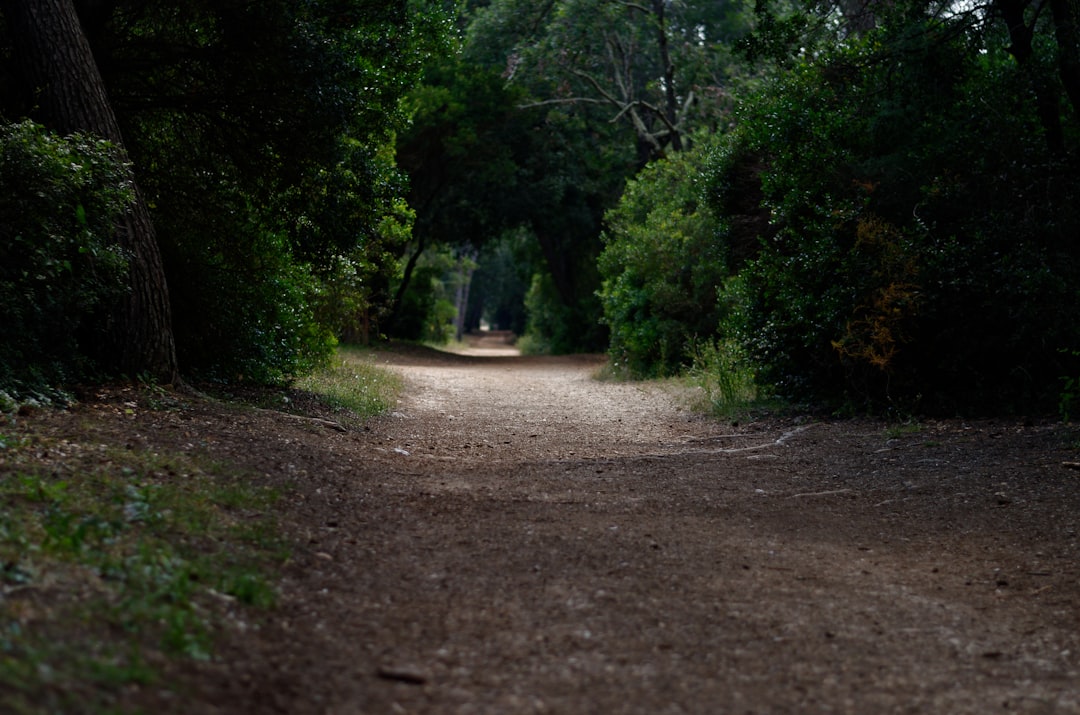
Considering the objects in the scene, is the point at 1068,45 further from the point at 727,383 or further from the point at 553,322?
the point at 553,322

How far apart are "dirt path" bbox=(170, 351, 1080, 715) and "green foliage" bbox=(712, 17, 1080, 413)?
1.27 m

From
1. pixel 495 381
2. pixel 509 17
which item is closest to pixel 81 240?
pixel 495 381

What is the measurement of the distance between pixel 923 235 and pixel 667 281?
929 centimetres

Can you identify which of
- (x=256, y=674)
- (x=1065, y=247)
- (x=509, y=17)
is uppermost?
(x=509, y=17)

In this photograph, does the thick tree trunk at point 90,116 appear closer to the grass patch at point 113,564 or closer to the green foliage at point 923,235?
the grass patch at point 113,564

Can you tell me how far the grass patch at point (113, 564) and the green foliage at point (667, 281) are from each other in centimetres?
1298

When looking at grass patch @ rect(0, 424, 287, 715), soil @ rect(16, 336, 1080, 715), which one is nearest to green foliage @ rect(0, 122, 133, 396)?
soil @ rect(16, 336, 1080, 715)

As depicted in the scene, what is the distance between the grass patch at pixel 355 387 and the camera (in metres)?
11.9

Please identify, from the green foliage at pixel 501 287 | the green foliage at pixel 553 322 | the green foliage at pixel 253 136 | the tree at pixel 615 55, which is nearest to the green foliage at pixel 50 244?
the green foliage at pixel 253 136

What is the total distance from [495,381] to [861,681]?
15899 mm

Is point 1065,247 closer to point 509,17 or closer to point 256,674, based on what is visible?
point 256,674

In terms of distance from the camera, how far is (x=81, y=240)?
7.41m

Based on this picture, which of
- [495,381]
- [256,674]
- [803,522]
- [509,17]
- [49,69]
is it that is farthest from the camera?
[509,17]

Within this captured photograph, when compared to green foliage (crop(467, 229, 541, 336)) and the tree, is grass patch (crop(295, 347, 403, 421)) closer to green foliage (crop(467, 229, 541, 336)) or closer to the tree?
the tree
